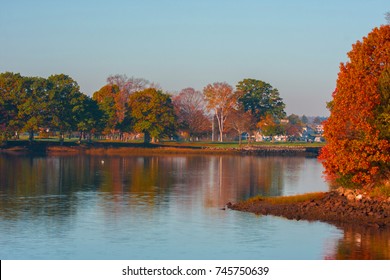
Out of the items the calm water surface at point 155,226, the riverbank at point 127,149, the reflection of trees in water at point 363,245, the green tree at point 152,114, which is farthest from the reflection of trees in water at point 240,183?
the green tree at point 152,114

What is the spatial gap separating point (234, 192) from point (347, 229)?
26593mm

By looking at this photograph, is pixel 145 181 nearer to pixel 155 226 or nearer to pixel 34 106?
pixel 155 226

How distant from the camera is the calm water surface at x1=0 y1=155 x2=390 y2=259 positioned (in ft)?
129

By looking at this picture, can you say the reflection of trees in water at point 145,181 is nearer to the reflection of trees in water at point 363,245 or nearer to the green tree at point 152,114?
the reflection of trees in water at point 363,245

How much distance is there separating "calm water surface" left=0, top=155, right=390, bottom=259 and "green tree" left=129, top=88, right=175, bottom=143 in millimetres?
98380

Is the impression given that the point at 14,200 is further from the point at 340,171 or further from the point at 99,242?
the point at 340,171

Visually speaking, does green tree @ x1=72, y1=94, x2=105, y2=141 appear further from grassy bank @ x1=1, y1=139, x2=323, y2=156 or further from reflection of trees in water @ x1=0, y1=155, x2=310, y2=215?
reflection of trees in water @ x1=0, y1=155, x2=310, y2=215

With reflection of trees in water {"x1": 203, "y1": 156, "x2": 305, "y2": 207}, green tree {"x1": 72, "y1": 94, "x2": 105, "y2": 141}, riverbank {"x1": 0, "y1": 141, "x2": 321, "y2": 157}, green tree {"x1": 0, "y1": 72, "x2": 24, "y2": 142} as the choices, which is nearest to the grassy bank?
riverbank {"x1": 0, "y1": 141, "x2": 321, "y2": 157}

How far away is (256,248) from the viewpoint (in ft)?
133

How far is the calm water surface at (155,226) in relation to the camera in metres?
39.4

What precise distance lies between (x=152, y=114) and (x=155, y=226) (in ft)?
445

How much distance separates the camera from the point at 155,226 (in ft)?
158

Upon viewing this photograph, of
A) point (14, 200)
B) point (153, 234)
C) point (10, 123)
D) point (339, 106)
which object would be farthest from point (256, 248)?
point (10, 123)

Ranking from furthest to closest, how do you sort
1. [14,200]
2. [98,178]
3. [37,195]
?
1. [98,178]
2. [37,195]
3. [14,200]
